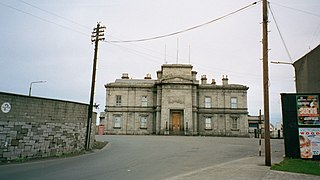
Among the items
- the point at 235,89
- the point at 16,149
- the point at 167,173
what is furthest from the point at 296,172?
the point at 235,89

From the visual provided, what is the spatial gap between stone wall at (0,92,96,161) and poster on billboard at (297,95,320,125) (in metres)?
14.5

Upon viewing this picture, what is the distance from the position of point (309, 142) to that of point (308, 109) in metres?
1.92

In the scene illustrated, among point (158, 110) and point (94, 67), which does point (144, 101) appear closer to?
point (158, 110)

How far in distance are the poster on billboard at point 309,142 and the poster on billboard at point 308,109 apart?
47cm

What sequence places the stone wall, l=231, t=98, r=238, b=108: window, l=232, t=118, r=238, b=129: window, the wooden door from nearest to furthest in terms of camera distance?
the stone wall → the wooden door → l=232, t=118, r=238, b=129: window → l=231, t=98, r=238, b=108: window

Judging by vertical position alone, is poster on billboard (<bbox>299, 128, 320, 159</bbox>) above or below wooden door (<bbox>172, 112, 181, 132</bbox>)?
below

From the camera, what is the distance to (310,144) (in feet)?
47.6

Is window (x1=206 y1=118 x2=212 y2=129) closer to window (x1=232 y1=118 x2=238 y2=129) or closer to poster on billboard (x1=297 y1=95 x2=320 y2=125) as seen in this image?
window (x1=232 y1=118 x2=238 y2=129)

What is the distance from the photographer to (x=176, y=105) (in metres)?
41.2

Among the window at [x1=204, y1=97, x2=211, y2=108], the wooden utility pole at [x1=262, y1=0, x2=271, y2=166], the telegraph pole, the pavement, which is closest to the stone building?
the window at [x1=204, y1=97, x2=211, y2=108]

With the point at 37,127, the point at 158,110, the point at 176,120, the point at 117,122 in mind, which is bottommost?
the point at 37,127

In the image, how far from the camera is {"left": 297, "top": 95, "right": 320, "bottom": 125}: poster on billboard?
14836 millimetres

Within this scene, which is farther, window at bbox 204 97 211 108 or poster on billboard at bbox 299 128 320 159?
window at bbox 204 97 211 108

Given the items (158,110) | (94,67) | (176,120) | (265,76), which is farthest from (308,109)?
(158,110)
